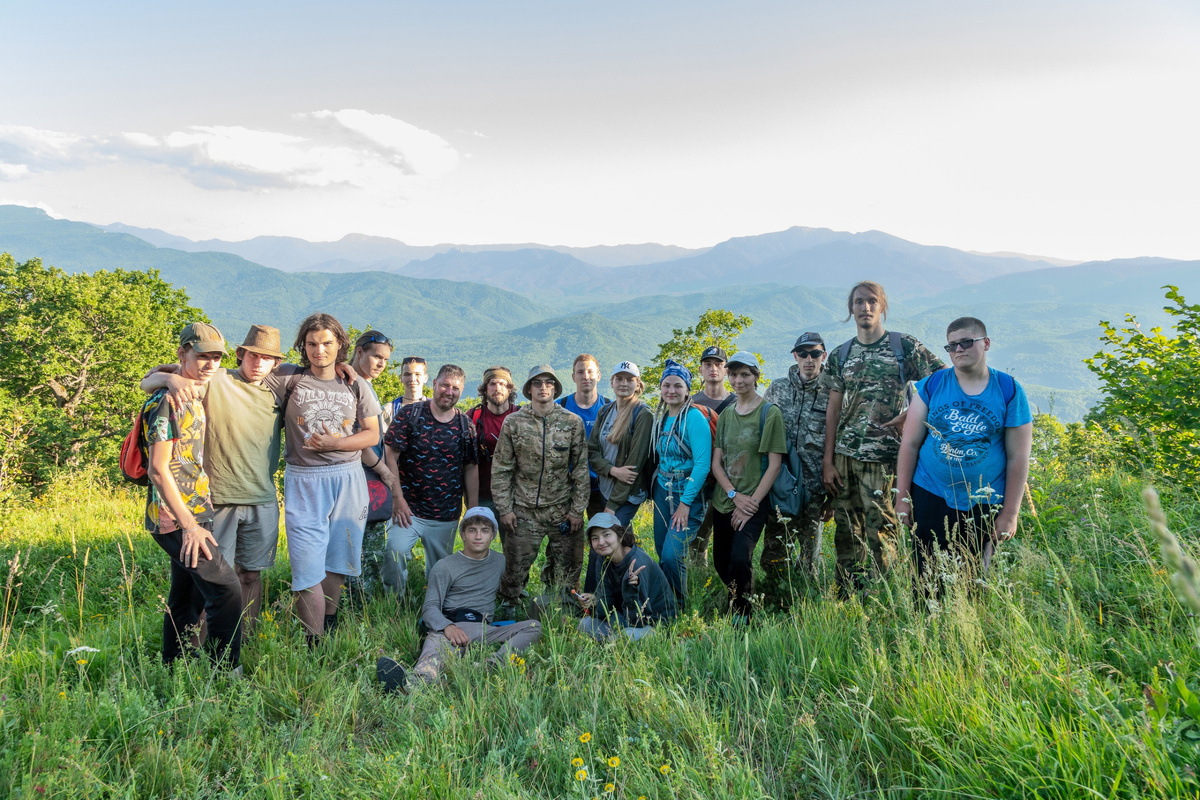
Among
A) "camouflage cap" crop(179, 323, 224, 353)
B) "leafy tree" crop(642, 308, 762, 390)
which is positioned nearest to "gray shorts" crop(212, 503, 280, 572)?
"camouflage cap" crop(179, 323, 224, 353)

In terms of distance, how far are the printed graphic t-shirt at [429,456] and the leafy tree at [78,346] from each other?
68.7ft

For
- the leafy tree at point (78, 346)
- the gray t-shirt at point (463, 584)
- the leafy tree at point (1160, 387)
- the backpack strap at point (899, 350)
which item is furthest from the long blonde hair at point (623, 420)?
the leafy tree at point (78, 346)

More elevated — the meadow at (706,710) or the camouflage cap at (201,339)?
the camouflage cap at (201,339)

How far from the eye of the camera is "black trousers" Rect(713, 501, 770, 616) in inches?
178

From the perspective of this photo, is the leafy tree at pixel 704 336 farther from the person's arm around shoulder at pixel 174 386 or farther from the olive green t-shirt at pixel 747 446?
the person's arm around shoulder at pixel 174 386

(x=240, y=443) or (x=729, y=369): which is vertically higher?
(x=729, y=369)

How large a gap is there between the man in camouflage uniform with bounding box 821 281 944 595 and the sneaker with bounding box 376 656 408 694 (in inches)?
117

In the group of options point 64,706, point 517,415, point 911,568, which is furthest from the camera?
point 517,415

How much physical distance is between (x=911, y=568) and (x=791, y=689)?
3.34 ft

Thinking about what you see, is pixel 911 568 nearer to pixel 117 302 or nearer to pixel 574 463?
pixel 574 463

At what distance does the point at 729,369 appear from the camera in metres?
4.95

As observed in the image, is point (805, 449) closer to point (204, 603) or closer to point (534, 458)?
point (534, 458)

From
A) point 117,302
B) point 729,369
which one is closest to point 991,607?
point 729,369

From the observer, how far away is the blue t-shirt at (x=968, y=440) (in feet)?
11.1
